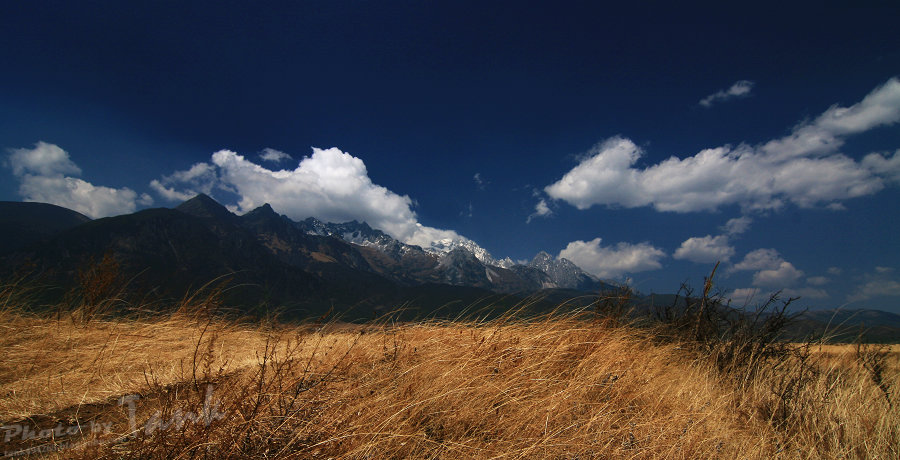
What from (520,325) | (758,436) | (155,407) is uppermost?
(520,325)

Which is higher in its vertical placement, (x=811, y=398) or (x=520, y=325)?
(x=520, y=325)

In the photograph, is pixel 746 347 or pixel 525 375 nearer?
pixel 525 375

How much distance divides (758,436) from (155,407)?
14.0ft

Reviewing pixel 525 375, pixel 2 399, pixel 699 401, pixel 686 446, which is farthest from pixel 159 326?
pixel 699 401

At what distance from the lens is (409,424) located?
7.04 feet

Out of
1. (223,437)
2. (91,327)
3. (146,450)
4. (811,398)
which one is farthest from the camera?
(91,327)

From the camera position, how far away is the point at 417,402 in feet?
7.27

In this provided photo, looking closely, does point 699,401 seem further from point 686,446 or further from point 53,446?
point 53,446

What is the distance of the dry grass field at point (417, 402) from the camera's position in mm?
1842

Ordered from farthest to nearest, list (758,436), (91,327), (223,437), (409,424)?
(91,327)
(758,436)
(409,424)
(223,437)

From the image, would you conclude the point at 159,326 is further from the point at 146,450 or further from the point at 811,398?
the point at 811,398

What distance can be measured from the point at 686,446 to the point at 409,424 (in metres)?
1.75

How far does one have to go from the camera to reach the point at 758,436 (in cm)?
260

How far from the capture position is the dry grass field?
6.04 ft
